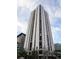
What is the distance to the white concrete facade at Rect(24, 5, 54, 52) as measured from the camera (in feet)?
5.82

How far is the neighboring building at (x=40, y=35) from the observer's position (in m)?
1.77

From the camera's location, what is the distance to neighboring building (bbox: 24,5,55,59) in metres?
1.77

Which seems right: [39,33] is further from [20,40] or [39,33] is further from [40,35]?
[20,40]

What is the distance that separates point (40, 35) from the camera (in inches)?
70.4

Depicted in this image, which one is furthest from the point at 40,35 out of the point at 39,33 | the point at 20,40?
the point at 20,40

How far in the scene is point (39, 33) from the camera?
1789mm

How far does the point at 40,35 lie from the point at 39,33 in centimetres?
3

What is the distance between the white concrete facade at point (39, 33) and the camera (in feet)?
5.82

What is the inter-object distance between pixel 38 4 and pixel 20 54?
0.59 meters
